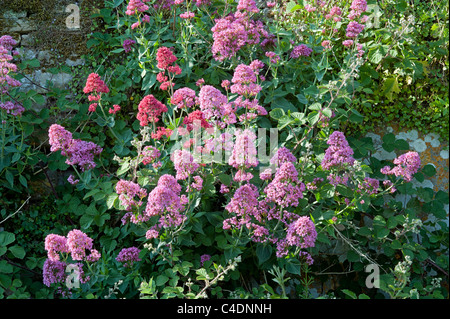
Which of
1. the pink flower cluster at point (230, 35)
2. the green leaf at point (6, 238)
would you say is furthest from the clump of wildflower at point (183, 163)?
the green leaf at point (6, 238)

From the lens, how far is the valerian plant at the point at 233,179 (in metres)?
2.83

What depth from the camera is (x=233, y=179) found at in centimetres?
318

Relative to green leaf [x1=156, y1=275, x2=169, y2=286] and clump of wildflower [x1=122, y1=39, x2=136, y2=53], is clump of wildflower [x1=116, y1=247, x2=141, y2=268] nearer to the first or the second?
green leaf [x1=156, y1=275, x2=169, y2=286]

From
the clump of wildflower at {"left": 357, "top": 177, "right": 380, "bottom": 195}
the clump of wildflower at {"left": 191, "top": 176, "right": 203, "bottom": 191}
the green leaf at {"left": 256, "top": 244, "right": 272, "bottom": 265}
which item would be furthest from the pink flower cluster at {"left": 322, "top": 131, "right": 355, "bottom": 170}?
the clump of wildflower at {"left": 191, "top": 176, "right": 203, "bottom": 191}

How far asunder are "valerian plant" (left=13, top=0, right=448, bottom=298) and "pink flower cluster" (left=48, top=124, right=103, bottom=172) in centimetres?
1


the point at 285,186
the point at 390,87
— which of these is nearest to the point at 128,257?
the point at 285,186

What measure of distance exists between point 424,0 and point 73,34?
10.3ft

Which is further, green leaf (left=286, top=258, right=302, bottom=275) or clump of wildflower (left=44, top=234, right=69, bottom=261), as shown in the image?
green leaf (left=286, top=258, right=302, bottom=275)

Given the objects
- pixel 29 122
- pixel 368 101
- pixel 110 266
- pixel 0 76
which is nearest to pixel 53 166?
pixel 29 122

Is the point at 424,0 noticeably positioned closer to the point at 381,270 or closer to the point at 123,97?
the point at 381,270

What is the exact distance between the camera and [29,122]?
3.67 metres

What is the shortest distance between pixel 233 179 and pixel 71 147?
1.07 meters

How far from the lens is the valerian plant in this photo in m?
2.83
